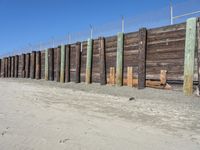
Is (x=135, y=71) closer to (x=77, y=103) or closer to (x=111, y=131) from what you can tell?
(x=77, y=103)

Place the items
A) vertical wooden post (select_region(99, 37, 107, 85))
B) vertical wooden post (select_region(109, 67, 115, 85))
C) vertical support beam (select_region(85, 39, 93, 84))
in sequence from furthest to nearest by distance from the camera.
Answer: vertical support beam (select_region(85, 39, 93, 84))
vertical wooden post (select_region(99, 37, 107, 85))
vertical wooden post (select_region(109, 67, 115, 85))

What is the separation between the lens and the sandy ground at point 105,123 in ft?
19.2

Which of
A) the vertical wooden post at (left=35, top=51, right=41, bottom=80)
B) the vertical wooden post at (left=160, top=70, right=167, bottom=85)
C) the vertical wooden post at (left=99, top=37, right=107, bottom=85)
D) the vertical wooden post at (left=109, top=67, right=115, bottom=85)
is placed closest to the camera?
the vertical wooden post at (left=160, top=70, right=167, bottom=85)

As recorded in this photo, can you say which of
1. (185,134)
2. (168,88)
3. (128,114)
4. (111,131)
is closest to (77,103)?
(128,114)

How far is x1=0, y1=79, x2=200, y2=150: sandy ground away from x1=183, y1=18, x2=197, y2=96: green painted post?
0.43 metres

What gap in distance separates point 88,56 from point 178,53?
6527 mm

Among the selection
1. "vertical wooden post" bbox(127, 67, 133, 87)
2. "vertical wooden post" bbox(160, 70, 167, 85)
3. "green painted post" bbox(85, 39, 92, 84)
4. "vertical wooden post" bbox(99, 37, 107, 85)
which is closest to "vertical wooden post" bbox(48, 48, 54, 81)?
"green painted post" bbox(85, 39, 92, 84)

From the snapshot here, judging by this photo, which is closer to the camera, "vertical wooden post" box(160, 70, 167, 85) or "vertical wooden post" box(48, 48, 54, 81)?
"vertical wooden post" box(160, 70, 167, 85)

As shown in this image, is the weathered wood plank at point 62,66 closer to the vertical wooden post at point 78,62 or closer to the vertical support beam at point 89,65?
the vertical wooden post at point 78,62

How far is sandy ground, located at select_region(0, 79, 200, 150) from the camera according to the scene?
5.86m

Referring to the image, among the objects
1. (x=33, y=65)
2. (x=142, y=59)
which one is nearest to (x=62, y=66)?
(x=33, y=65)

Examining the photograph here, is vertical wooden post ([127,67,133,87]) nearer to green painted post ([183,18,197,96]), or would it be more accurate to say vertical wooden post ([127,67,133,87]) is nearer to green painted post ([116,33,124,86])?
green painted post ([116,33,124,86])

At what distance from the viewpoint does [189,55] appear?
11078 mm

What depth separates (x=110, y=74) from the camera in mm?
15406
